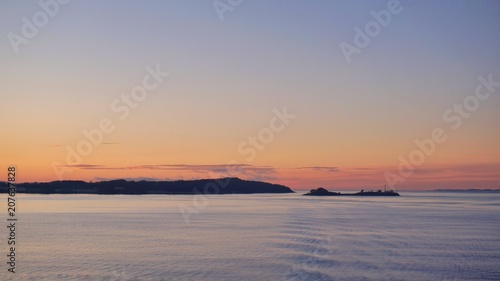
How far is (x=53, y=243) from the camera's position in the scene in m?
33.7

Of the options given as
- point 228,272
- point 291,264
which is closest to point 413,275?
point 291,264

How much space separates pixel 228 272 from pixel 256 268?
168 centimetres

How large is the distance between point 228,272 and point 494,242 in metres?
21.5

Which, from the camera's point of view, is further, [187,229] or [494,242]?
[187,229]

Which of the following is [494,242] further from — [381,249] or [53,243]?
[53,243]

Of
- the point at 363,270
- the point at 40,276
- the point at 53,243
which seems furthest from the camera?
the point at 53,243

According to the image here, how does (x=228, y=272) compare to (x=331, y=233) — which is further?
(x=331, y=233)

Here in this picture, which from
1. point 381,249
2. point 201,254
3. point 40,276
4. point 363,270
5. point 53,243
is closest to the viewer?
point 40,276

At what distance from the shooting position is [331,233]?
40531 mm

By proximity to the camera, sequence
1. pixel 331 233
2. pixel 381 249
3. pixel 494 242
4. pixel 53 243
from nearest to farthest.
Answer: pixel 381 249 → pixel 53 243 → pixel 494 242 → pixel 331 233

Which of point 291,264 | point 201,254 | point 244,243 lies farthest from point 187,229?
point 291,264

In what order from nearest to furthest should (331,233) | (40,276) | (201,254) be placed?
(40,276) → (201,254) → (331,233)

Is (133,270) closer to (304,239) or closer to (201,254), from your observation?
(201,254)

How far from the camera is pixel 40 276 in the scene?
2238 centimetres
